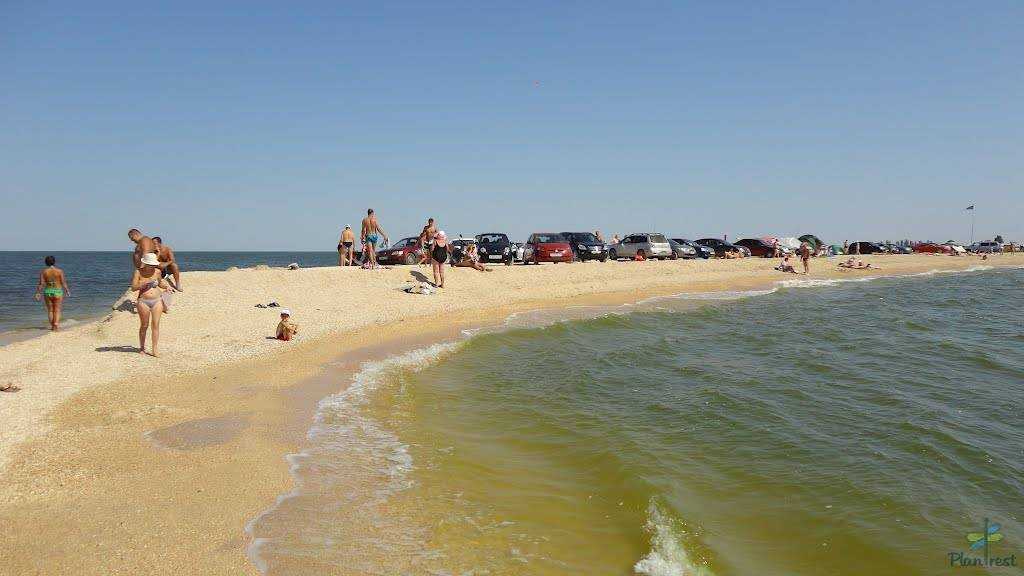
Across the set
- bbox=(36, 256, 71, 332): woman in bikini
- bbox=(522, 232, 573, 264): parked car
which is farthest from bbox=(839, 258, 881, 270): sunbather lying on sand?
bbox=(36, 256, 71, 332): woman in bikini

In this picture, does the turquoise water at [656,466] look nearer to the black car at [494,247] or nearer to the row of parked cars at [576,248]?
the row of parked cars at [576,248]

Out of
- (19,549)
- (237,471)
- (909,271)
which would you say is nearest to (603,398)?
(237,471)

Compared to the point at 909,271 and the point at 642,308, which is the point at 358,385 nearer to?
the point at 642,308

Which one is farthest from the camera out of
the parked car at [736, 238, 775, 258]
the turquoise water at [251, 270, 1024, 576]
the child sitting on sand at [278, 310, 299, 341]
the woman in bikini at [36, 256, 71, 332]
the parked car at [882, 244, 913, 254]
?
the parked car at [882, 244, 913, 254]

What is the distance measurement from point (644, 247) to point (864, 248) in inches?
1500

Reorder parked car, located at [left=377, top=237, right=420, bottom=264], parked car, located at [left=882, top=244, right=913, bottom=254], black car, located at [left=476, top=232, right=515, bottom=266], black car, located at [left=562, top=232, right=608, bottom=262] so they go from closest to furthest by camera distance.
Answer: parked car, located at [left=377, top=237, right=420, bottom=264] < black car, located at [left=476, top=232, right=515, bottom=266] < black car, located at [left=562, top=232, right=608, bottom=262] < parked car, located at [left=882, top=244, right=913, bottom=254]

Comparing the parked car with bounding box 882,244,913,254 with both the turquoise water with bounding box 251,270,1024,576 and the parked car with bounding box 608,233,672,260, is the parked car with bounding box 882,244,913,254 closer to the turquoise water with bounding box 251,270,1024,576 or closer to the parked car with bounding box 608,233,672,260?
the parked car with bounding box 608,233,672,260

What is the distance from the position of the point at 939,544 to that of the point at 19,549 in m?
7.78

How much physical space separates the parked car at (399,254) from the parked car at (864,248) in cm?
5378

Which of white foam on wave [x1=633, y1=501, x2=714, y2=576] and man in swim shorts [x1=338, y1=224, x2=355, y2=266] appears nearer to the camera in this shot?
white foam on wave [x1=633, y1=501, x2=714, y2=576]

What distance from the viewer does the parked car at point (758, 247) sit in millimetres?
47684

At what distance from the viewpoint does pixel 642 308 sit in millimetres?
23328

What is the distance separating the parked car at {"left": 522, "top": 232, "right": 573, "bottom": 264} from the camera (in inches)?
1283

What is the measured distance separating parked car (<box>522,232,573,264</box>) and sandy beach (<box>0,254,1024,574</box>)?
12458 mm
